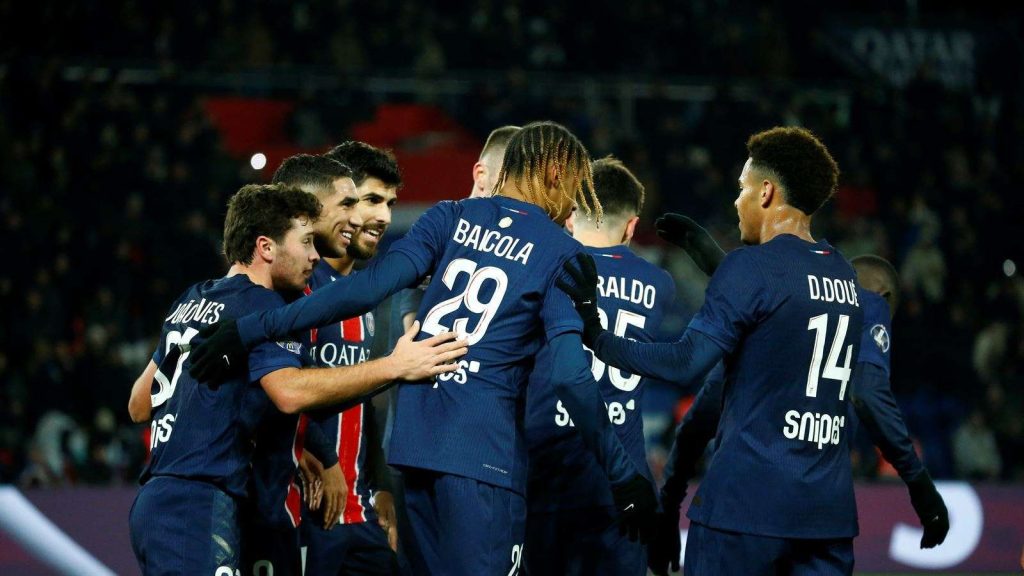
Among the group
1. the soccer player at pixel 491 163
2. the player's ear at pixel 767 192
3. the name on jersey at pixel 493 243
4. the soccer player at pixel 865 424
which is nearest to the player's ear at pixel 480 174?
the soccer player at pixel 491 163

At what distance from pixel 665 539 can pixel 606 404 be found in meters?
0.66

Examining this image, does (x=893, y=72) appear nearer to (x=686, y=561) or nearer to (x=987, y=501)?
(x=987, y=501)

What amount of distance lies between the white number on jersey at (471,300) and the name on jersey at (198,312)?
79cm

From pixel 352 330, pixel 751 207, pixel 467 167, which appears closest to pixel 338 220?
pixel 352 330

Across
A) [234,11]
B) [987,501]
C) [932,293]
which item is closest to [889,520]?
[987,501]

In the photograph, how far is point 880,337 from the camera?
5988mm

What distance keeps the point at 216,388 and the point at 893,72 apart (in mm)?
17938

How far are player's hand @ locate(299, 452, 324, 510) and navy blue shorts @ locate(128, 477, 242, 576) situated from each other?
33.2 inches

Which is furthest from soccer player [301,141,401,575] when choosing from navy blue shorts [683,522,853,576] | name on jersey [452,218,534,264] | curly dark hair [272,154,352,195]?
navy blue shorts [683,522,853,576]

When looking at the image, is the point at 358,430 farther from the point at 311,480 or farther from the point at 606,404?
the point at 606,404

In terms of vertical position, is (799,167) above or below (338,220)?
above

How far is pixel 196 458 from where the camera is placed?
4805mm

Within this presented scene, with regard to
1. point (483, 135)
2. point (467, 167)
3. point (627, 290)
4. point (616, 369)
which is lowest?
point (616, 369)

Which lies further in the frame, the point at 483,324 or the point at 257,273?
the point at 257,273
